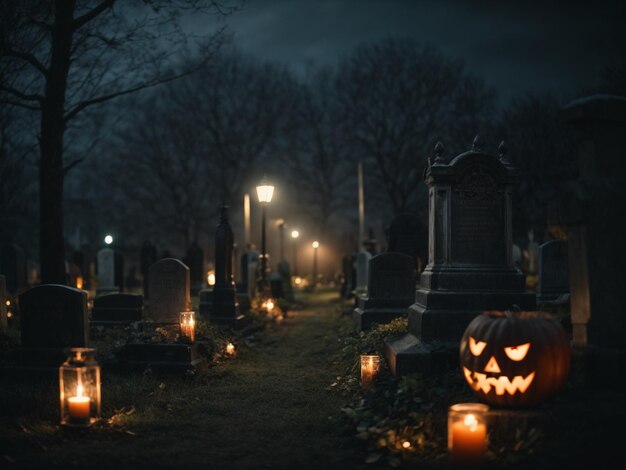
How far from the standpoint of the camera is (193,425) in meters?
6.82

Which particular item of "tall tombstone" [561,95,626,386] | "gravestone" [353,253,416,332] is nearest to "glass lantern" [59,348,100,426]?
"tall tombstone" [561,95,626,386]

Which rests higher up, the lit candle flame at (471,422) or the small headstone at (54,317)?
the small headstone at (54,317)

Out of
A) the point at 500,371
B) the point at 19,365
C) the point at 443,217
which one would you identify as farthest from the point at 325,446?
the point at 19,365

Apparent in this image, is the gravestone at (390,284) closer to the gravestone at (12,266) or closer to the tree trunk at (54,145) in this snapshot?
the tree trunk at (54,145)

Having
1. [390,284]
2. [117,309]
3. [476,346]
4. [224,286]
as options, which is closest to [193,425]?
[476,346]

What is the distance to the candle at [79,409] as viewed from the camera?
6172mm

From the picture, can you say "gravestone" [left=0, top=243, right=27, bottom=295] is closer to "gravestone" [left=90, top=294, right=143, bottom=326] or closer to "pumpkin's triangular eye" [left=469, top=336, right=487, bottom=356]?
"gravestone" [left=90, top=294, right=143, bottom=326]

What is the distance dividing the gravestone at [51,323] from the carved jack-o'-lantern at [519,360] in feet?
17.1

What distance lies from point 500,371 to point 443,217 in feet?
11.5

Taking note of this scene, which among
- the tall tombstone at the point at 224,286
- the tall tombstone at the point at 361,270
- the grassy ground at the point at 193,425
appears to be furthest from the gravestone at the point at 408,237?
the grassy ground at the point at 193,425

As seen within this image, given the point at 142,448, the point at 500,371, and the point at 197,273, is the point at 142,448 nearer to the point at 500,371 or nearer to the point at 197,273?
the point at 500,371

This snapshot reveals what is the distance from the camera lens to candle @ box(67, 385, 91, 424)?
20.2 feet

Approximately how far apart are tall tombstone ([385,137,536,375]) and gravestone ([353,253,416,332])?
3.53 metres

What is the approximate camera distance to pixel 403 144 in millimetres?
36562
